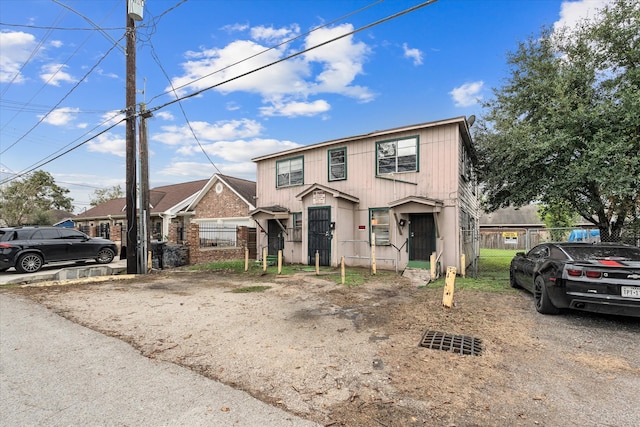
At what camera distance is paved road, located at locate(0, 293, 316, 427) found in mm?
2703

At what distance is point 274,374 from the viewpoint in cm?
354

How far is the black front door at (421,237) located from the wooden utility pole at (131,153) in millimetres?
10141

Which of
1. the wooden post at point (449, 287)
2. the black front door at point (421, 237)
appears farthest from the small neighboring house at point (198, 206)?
the wooden post at point (449, 287)

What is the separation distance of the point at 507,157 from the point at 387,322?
9.56 meters

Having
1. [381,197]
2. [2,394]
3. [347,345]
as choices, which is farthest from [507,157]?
[2,394]

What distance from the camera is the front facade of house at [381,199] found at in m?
11.4

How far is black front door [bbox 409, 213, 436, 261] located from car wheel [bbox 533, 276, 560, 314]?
5.44 meters

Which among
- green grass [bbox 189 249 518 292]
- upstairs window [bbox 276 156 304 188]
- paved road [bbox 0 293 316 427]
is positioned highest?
upstairs window [bbox 276 156 304 188]

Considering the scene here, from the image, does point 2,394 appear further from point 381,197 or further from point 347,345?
point 381,197

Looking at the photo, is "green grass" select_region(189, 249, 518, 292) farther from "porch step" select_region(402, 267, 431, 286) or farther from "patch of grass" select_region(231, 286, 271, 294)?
"porch step" select_region(402, 267, 431, 286)

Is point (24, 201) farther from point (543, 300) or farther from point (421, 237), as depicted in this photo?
point (543, 300)

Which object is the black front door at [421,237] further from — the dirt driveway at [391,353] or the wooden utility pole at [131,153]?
the wooden utility pole at [131,153]

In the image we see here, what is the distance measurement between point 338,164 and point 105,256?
35.8 ft

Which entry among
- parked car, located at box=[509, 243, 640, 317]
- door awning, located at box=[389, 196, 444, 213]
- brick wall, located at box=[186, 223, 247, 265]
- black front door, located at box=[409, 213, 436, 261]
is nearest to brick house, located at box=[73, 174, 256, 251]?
brick wall, located at box=[186, 223, 247, 265]
